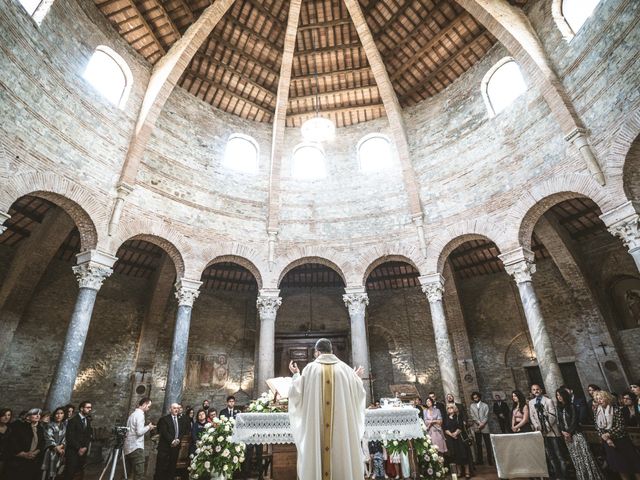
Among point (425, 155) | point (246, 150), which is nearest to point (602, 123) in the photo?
point (425, 155)

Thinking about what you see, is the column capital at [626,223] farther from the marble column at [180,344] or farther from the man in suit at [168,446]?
the marble column at [180,344]

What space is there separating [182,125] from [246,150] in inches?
105

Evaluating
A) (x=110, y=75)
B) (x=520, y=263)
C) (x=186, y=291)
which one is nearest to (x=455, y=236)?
(x=520, y=263)

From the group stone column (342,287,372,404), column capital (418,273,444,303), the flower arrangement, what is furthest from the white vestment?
column capital (418,273,444,303)

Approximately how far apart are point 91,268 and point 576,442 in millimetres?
11182

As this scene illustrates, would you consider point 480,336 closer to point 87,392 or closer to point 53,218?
point 87,392

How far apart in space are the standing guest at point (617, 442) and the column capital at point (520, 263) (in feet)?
12.7

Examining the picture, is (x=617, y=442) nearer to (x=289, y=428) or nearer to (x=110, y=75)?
(x=289, y=428)

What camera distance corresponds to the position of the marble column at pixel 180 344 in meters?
9.59

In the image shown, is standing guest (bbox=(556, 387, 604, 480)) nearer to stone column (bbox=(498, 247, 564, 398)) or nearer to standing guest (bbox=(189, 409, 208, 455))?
stone column (bbox=(498, 247, 564, 398))

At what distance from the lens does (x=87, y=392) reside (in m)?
13.1

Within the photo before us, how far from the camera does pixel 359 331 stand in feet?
36.8

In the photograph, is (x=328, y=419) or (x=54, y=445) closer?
(x=328, y=419)

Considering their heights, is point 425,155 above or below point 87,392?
above
